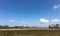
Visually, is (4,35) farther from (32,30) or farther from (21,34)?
(32,30)

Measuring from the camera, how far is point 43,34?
4.57m

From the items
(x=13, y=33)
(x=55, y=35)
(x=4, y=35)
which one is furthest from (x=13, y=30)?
(x=55, y=35)

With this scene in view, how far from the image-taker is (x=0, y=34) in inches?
175

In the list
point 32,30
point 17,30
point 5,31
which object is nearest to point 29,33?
point 32,30

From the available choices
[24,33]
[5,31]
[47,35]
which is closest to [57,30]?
[47,35]

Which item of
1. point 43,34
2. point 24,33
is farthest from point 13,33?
point 43,34

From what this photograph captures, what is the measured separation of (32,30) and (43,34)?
19.4 inches

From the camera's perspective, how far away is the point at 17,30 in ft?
14.7

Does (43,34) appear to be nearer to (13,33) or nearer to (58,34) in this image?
(58,34)

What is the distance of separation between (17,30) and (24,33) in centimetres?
33

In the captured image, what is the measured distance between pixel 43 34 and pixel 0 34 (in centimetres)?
177

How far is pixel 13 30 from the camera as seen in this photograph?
4.47 m

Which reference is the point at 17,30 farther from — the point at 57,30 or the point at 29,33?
the point at 57,30

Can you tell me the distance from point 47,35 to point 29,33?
0.76 meters
